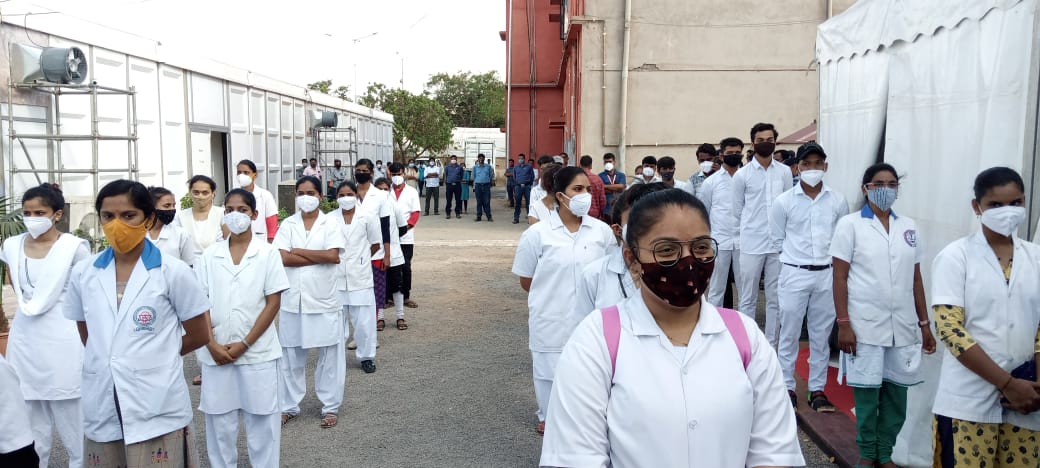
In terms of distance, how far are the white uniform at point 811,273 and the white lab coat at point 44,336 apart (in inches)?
186

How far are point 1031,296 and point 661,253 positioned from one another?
226 cm

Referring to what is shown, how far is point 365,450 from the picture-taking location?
223 inches

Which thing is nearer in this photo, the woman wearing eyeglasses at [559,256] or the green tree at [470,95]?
the woman wearing eyeglasses at [559,256]

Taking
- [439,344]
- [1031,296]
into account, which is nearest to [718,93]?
[439,344]

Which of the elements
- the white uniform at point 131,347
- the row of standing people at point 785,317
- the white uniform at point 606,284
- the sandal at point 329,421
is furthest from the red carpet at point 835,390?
the white uniform at point 131,347

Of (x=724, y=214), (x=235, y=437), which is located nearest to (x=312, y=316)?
(x=235, y=437)

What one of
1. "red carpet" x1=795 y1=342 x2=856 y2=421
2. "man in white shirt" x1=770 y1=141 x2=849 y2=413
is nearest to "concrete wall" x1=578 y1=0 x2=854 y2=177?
"red carpet" x1=795 y1=342 x2=856 y2=421

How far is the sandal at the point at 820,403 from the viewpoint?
6090 mm

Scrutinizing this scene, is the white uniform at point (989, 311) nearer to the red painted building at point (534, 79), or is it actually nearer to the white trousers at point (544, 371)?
the white trousers at point (544, 371)

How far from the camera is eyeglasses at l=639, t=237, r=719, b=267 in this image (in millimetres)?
2170

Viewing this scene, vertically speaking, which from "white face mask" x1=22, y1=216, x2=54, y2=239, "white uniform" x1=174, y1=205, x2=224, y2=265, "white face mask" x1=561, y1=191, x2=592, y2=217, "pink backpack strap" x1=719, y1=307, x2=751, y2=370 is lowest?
"white uniform" x1=174, y1=205, x2=224, y2=265

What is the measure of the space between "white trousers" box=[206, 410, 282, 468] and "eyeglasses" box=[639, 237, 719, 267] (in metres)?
3.27

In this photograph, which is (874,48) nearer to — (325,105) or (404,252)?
(404,252)

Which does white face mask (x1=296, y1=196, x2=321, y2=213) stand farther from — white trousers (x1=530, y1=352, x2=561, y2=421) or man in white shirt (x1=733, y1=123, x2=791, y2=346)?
man in white shirt (x1=733, y1=123, x2=791, y2=346)
